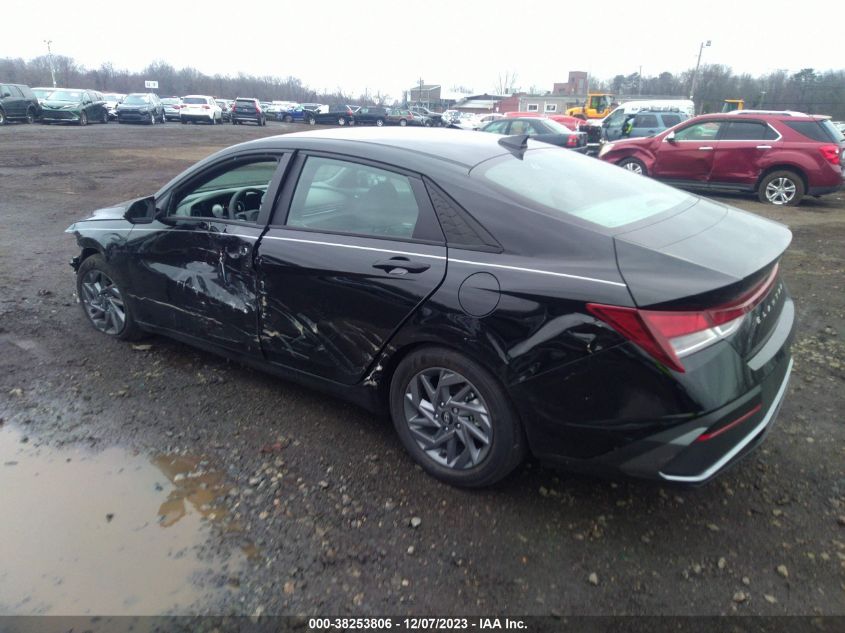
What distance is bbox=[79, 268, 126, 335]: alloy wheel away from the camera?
447cm

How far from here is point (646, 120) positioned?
750 inches

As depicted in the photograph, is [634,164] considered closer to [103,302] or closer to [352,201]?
[352,201]

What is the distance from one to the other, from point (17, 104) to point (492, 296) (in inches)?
1277

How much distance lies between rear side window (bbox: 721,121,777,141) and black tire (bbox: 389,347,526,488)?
10656 millimetres

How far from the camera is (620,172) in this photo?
3621 mm

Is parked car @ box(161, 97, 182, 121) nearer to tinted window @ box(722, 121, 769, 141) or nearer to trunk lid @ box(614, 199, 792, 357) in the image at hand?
tinted window @ box(722, 121, 769, 141)

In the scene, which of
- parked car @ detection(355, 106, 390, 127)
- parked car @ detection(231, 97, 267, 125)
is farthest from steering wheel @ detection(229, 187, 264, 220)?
parked car @ detection(231, 97, 267, 125)

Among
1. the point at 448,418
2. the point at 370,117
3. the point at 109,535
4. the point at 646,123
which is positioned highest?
the point at 370,117

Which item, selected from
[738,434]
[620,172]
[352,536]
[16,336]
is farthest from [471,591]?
[16,336]

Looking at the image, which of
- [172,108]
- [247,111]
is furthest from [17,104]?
[247,111]

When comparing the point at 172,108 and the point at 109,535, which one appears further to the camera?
the point at 172,108

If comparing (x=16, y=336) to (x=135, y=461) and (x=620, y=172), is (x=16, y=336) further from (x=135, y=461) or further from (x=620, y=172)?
(x=620, y=172)

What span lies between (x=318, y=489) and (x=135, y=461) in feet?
3.41

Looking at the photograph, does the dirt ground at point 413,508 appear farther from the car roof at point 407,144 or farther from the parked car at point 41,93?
the parked car at point 41,93
